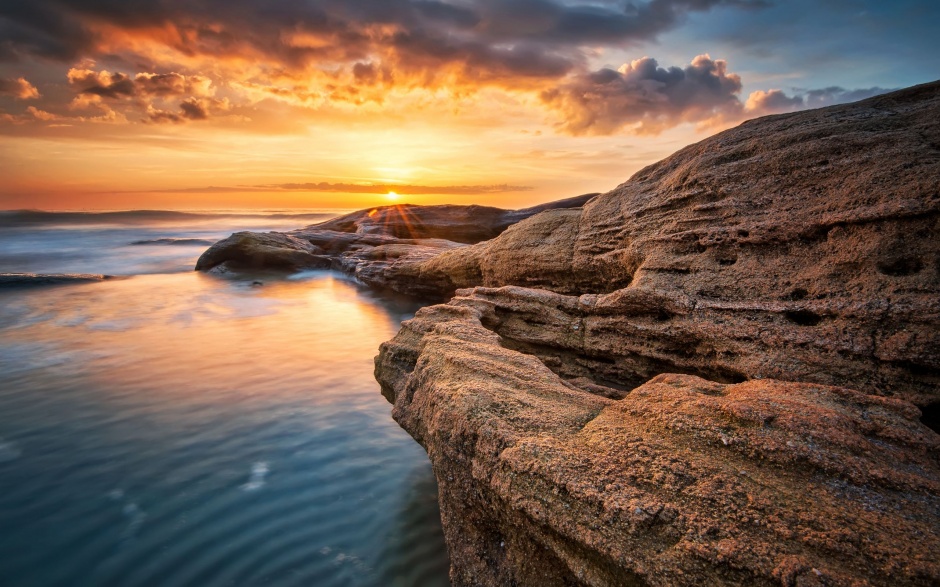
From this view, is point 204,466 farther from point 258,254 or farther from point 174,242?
point 174,242

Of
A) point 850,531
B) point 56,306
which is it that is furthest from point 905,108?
point 56,306

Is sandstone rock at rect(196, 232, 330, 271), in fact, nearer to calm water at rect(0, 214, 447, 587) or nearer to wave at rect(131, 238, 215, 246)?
calm water at rect(0, 214, 447, 587)

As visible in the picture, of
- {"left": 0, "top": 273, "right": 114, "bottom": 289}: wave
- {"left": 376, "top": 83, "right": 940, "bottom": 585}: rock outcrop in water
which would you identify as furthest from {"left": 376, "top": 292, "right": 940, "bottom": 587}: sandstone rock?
{"left": 0, "top": 273, "right": 114, "bottom": 289}: wave

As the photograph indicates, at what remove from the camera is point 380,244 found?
20250mm

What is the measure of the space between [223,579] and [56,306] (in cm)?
1400

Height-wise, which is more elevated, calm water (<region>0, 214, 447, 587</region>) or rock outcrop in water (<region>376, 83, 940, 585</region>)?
rock outcrop in water (<region>376, 83, 940, 585</region>)

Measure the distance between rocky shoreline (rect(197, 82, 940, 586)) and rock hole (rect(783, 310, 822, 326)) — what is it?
15 millimetres

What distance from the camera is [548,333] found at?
5602 mm

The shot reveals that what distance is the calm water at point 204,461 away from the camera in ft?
12.8

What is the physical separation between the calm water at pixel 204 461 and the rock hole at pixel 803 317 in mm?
3716

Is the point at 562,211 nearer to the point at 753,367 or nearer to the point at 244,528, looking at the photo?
the point at 753,367

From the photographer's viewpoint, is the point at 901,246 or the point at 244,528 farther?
the point at 244,528

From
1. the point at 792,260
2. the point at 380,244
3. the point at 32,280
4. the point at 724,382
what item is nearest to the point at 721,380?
the point at 724,382

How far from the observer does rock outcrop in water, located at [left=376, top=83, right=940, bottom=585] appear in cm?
208
